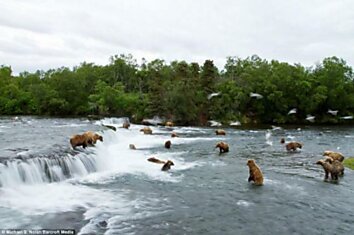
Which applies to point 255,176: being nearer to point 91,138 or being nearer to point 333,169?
point 333,169

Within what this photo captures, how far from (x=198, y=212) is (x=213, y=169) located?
7.84m

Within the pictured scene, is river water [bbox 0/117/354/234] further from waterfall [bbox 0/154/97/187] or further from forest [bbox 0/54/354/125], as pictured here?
forest [bbox 0/54/354/125]

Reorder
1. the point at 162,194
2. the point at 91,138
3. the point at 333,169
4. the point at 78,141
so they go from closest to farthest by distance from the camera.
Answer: the point at 162,194
the point at 333,169
the point at 78,141
the point at 91,138

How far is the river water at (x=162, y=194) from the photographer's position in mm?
11516

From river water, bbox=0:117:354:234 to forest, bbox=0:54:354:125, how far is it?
3238cm

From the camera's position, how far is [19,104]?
243 ft

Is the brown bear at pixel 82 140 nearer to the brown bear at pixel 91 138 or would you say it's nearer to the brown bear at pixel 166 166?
the brown bear at pixel 91 138

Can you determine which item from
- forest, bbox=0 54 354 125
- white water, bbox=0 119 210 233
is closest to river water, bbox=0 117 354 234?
white water, bbox=0 119 210 233

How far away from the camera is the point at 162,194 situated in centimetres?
1505

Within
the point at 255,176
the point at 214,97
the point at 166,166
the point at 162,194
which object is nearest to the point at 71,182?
the point at 162,194

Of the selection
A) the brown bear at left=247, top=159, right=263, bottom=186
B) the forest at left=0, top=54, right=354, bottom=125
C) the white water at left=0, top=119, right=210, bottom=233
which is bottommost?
the white water at left=0, top=119, right=210, bottom=233

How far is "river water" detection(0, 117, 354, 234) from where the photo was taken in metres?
11.5

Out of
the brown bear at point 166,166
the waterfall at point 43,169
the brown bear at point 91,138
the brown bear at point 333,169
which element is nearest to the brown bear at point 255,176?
the brown bear at point 333,169

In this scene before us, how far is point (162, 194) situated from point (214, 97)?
1767 inches
